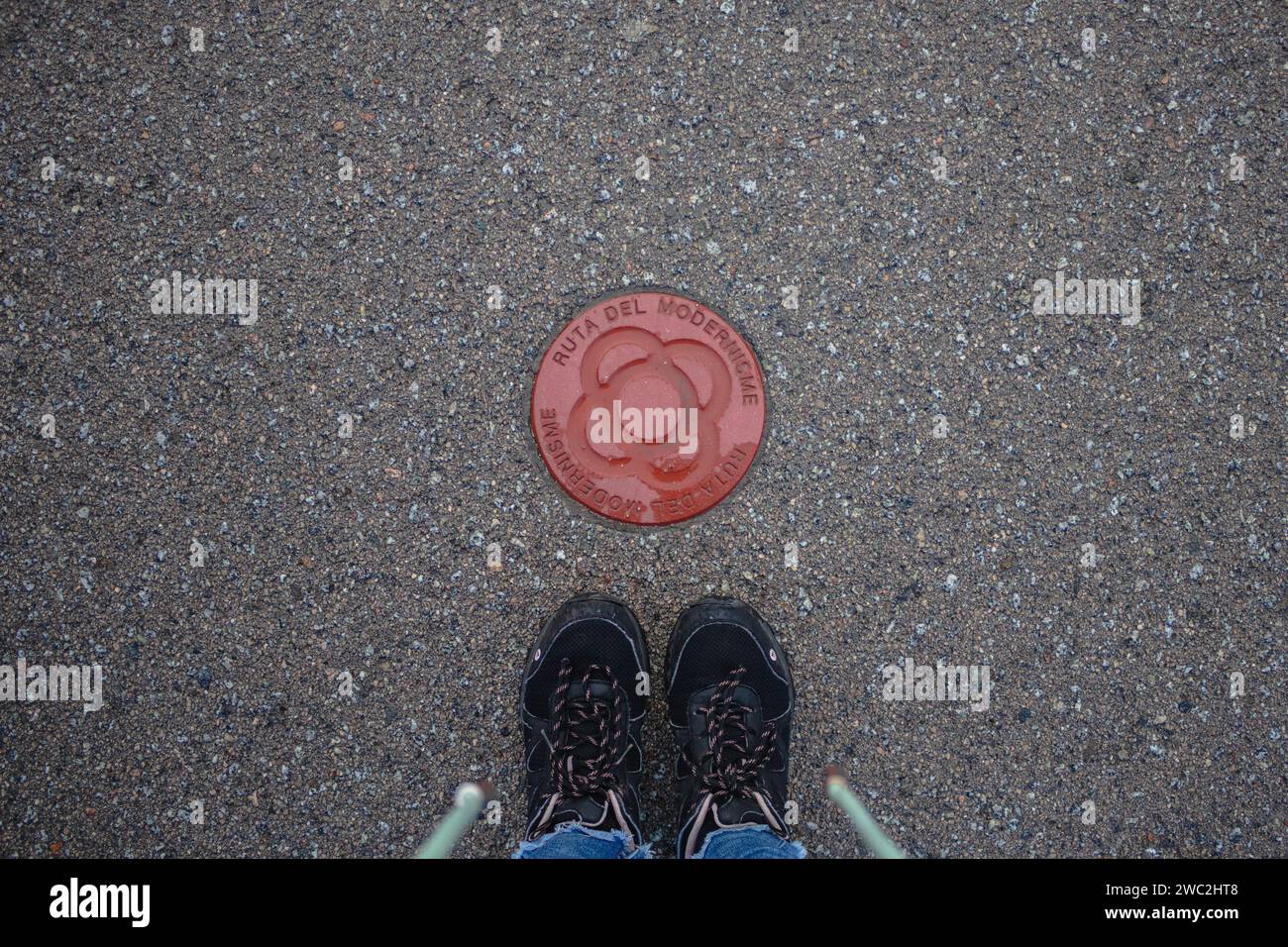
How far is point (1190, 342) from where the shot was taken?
258 cm

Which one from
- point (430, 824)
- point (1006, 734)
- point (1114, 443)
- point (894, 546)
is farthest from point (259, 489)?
point (1114, 443)

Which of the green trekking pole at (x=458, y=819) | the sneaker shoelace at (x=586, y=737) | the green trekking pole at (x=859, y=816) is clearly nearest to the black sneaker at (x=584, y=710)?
the sneaker shoelace at (x=586, y=737)

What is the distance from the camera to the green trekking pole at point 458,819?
2.48 metres

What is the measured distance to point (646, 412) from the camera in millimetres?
2523

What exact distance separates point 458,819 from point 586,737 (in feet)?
1.61

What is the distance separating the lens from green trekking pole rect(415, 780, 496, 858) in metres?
2.48

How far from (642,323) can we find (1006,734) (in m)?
1.77

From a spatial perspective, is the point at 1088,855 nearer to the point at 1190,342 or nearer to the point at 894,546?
the point at 894,546

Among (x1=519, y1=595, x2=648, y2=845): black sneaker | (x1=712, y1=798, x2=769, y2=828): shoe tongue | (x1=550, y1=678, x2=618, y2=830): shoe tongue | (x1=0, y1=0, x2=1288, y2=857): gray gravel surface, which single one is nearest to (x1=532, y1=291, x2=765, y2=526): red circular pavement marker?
(x1=0, y1=0, x2=1288, y2=857): gray gravel surface

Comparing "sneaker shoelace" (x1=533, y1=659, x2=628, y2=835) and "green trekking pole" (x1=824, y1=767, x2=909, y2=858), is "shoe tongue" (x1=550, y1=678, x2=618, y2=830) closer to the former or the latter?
"sneaker shoelace" (x1=533, y1=659, x2=628, y2=835)

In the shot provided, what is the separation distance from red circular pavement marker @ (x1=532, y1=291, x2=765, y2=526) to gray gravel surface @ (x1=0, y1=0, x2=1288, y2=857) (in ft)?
0.27

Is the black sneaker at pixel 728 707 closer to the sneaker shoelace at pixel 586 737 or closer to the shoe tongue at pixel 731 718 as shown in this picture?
the shoe tongue at pixel 731 718

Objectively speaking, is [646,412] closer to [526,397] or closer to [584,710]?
[526,397]

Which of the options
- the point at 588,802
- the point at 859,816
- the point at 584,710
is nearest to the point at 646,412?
the point at 584,710
